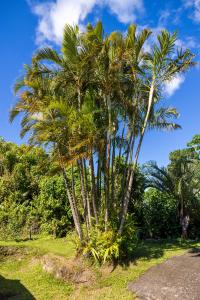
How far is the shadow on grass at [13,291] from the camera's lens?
33.3 feet

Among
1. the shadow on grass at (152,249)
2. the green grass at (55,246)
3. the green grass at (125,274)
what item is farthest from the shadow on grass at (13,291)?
the shadow on grass at (152,249)

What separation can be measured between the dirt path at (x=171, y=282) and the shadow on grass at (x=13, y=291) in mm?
3162

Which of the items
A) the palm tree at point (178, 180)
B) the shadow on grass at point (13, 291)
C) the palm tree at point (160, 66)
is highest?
the palm tree at point (160, 66)

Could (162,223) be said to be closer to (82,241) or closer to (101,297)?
Result: (82,241)

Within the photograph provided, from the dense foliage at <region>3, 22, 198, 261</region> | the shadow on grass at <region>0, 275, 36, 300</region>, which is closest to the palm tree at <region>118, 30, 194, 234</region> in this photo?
the dense foliage at <region>3, 22, 198, 261</region>

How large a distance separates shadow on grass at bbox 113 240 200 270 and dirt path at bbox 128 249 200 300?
0.86m

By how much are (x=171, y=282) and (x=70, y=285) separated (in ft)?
10.2

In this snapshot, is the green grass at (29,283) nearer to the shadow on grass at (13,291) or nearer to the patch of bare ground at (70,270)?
the shadow on grass at (13,291)

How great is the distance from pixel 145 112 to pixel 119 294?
6.24m

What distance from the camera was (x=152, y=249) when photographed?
42.5ft

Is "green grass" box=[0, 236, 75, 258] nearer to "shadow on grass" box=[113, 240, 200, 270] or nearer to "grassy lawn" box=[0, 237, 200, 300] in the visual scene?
"grassy lawn" box=[0, 237, 200, 300]

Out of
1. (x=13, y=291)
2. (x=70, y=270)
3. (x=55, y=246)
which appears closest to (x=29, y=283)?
(x=13, y=291)

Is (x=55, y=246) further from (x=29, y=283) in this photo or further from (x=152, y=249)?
(x=152, y=249)

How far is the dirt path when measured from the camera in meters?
8.80
